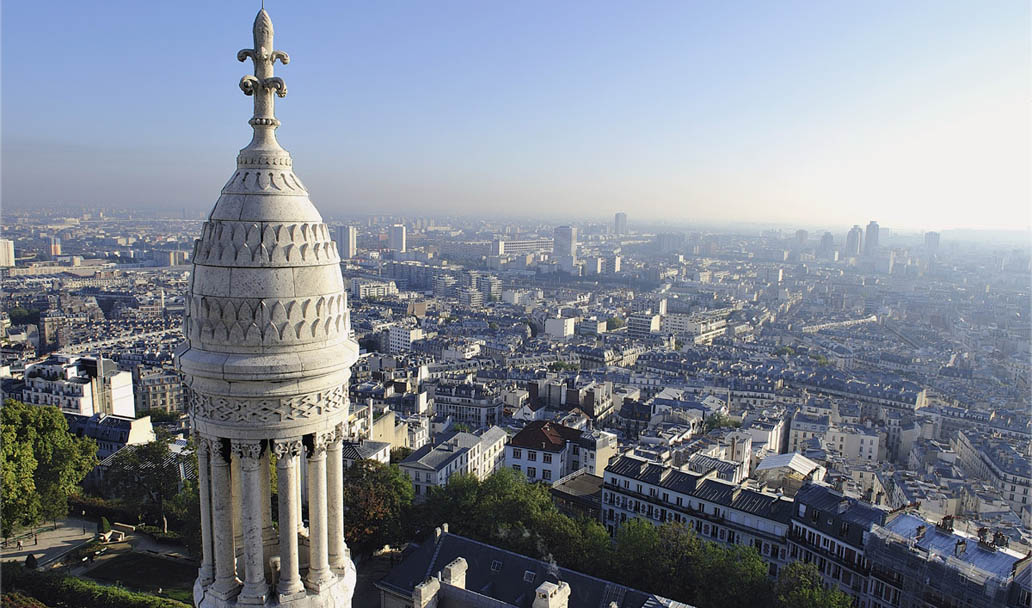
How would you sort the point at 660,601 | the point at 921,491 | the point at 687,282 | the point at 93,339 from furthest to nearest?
the point at 687,282 → the point at 93,339 → the point at 921,491 → the point at 660,601

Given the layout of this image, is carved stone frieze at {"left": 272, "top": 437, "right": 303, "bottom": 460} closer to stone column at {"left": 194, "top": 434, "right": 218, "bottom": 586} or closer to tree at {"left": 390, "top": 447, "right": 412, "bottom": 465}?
stone column at {"left": 194, "top": 434, "right": 218, "bottom": 586}

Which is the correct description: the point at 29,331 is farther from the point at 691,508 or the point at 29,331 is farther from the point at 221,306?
the point at 221,306

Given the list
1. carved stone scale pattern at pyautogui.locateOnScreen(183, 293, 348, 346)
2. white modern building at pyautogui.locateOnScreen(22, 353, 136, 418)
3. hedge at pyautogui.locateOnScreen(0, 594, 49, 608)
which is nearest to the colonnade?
carved stone scale pattern at pyautogui.locateOnScreen(183, 293, 348, 346)

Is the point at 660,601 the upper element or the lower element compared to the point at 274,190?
lower

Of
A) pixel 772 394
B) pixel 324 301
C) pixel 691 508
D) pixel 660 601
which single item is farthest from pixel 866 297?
pixel 324 301

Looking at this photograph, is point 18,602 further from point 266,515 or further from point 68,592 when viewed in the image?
point 266,515

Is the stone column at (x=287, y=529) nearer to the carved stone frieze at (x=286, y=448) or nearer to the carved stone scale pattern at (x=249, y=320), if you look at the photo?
the carved stone frieze at (x=286, y=448)
